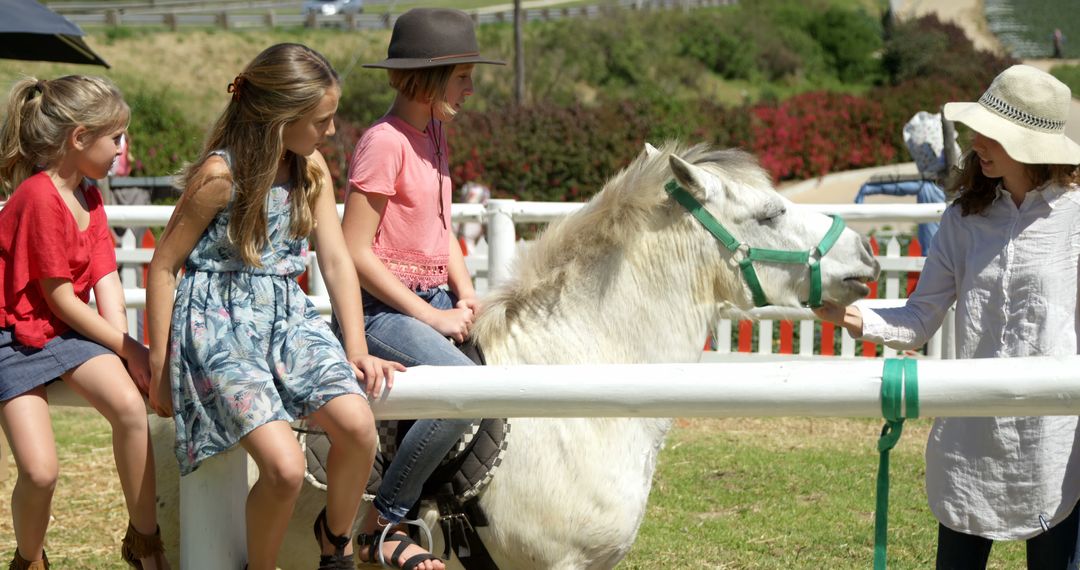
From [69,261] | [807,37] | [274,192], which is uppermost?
[274,192]

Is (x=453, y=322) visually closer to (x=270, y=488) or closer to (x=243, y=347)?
(x=243, y=347)

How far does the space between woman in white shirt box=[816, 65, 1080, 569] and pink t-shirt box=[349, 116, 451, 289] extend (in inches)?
58.3

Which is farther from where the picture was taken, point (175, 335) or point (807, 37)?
point (807, 37)

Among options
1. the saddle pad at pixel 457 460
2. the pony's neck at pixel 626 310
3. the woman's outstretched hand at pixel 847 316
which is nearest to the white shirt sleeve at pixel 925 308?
the woman's outstretched hand at pixel 847 316

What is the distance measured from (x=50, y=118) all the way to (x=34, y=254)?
1.47ft

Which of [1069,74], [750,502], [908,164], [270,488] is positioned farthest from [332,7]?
[270,488]

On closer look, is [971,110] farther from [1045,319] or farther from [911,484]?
[911,484]

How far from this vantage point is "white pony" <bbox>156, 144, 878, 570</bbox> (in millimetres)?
3361

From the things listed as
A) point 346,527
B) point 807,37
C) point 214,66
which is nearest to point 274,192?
point 346,527

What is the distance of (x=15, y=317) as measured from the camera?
2.89 meters

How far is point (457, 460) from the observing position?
3.12m

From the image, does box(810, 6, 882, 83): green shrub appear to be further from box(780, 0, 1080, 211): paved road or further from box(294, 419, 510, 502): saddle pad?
box(294, 419, 510, 502): saddle pad

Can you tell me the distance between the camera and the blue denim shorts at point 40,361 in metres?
2.79

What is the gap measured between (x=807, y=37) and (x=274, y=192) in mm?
47000
